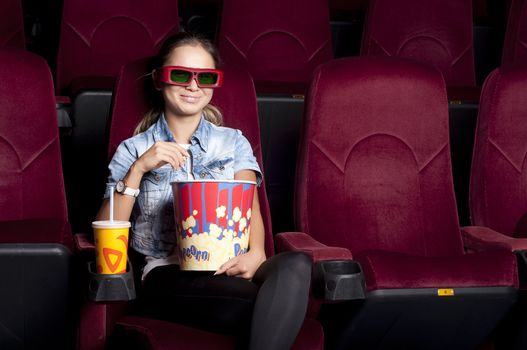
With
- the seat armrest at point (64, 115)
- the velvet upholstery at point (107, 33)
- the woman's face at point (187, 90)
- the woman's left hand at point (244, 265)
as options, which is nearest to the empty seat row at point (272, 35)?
the velvet upholstery at point (107, 33)

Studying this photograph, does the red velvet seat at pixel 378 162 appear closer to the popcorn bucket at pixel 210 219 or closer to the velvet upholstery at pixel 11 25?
the popcorn bucket at pixel 210 219

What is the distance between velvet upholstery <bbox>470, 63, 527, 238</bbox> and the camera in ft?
3.50

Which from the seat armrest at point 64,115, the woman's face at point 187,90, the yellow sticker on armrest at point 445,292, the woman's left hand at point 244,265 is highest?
the woman's face at point 187,90

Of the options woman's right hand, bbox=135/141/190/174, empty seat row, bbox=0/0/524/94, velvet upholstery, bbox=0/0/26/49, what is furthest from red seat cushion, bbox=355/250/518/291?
velvet upholstery, bbox=0/0/26/49

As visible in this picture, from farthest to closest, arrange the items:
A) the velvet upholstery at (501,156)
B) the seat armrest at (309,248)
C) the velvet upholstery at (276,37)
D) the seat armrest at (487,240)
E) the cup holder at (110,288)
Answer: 1. the velvet upholstery at (276,37)
2. the velvet upholstery at (501,156)
3. the seat armrest at (487,240)
4. the seat armrest at (309,248)
5. the cup holder at (110,288)

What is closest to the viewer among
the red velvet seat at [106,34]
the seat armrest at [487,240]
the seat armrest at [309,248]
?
the seat armrest at [309,248]

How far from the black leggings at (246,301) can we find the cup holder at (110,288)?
0.08m

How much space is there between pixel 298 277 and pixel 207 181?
0.39 ft

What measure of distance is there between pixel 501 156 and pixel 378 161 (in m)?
0.18

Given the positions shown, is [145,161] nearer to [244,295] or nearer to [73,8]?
[244,295]

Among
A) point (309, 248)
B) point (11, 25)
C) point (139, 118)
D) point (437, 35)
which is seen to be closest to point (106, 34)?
point (11, 25)

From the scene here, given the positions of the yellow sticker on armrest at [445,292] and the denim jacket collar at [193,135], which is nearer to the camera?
the yellow sticker on armrest at [445,292]

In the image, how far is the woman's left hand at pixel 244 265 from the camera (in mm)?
751

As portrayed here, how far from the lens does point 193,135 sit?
925 millimetres
